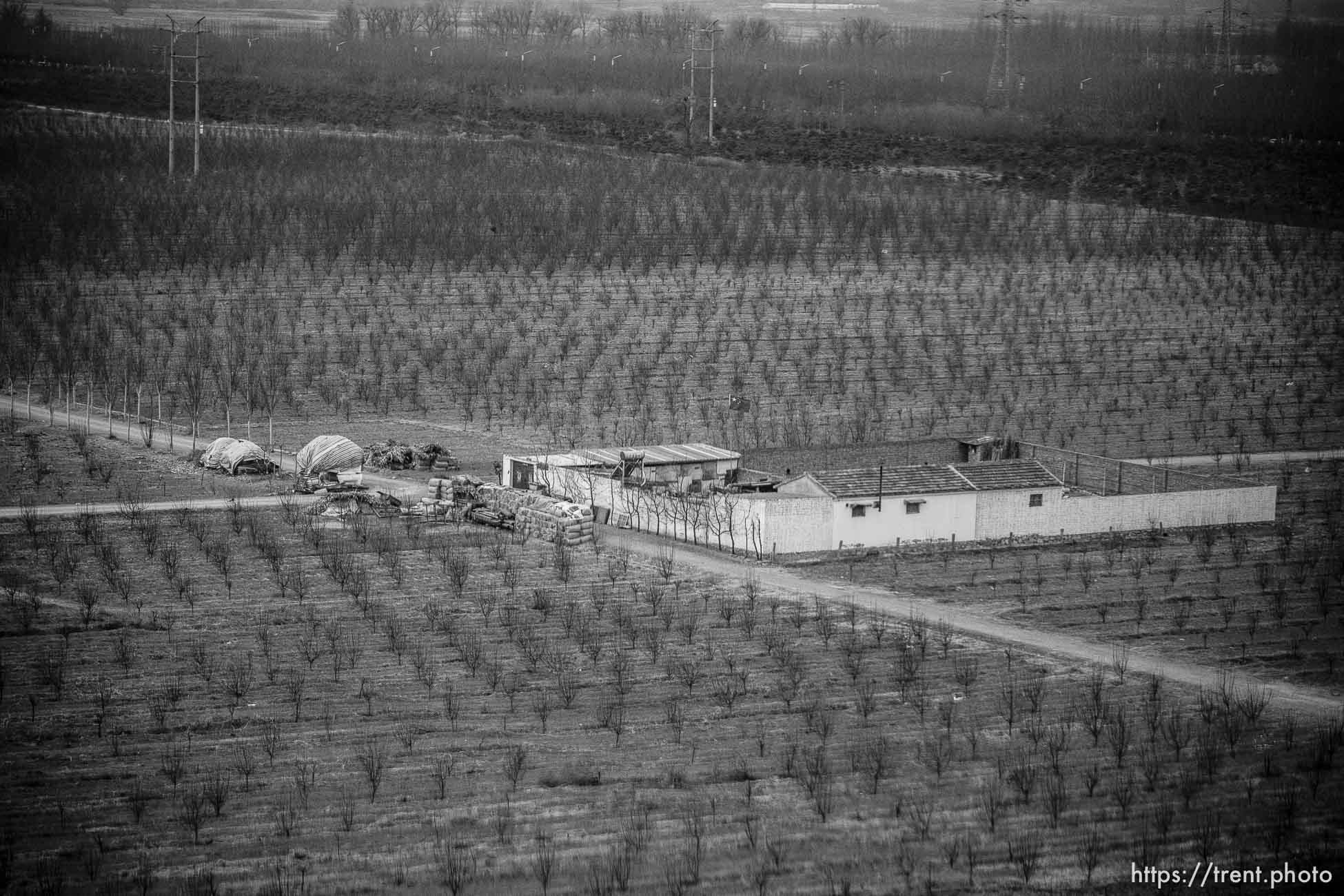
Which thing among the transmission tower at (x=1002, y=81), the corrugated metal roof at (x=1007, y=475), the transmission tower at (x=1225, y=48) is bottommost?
the corrugated metal roof at (x=1007, y=475)

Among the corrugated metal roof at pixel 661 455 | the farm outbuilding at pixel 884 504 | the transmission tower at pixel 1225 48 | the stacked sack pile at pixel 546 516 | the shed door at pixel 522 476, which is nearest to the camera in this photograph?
the farm outbuilding at pixel 884 504

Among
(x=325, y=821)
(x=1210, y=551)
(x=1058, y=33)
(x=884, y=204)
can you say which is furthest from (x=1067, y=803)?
(x=1058, y=33)

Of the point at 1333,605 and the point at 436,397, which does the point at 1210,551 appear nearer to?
the point at 1333,605

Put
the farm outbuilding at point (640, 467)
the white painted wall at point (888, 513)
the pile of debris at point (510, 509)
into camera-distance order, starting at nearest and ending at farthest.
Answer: the white painted wall at point (888, 513)
the pile of debris at point (510, 509)
the farm outbuilding at point (640, 467)

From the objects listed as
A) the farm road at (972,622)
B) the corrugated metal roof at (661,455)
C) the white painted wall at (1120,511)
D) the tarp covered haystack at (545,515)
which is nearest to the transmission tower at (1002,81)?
the corrugated metal roof at (661,455)

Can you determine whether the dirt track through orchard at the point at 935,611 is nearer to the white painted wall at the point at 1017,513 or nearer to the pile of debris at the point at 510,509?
the pile of debris at the point at 510,509

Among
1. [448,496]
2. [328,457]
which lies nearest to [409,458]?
[328,457]

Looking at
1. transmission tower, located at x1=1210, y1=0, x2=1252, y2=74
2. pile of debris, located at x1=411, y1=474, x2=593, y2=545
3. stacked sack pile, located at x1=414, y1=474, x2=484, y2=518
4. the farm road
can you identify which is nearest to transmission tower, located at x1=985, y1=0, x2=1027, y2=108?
transmission tower, located at x1=1210, y1=0, x2=1252, y2=74

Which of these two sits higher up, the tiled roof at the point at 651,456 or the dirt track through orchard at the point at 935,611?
the tiled roof at the point at 651,456
